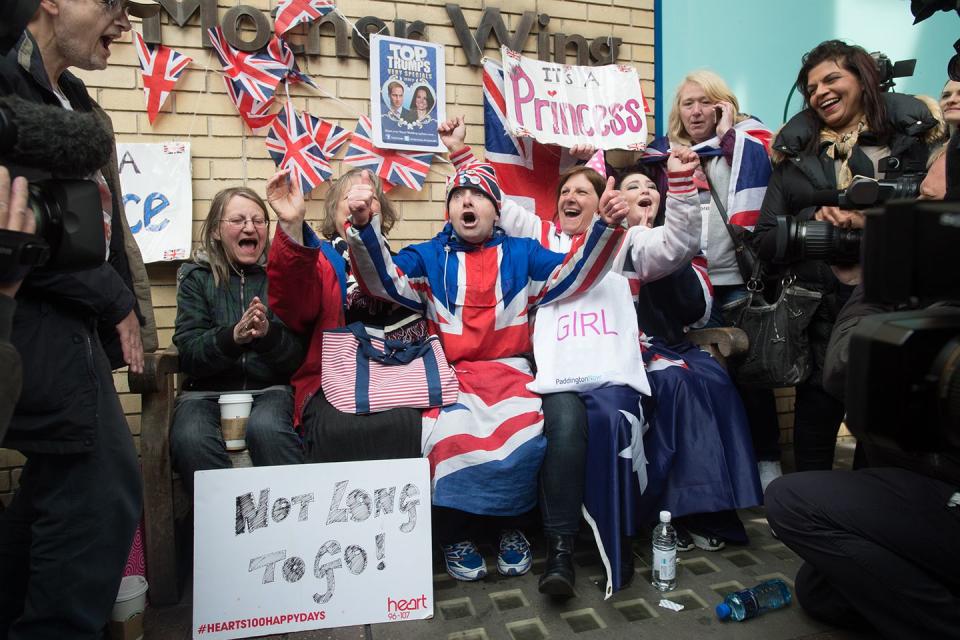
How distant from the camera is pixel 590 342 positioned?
2.42 metres

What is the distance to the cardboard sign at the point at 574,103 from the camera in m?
3.27

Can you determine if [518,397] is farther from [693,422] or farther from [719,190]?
[719,190]

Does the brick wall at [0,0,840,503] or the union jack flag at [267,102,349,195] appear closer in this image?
the brick wall at [0,0,840,503]

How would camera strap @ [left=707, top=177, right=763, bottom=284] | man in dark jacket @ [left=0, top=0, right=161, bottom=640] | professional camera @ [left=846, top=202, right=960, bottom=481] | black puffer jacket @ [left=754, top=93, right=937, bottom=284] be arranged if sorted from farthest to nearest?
camera strap @ [left=707, top=177, right=763, bottom=284], black puffer jacket @ [left=754, top=93, right=937, bottom=284], man in dark jacket @ [left=0, top=0, right=161, bottom=640], professional camera @ [left=846, top=202, right=960, bottom=481]

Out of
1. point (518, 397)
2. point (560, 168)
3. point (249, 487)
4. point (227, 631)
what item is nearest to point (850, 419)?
point (518, 397)

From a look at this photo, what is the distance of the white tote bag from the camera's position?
236 cm

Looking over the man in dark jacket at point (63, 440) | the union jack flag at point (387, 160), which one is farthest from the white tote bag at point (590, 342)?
the man in dark jacket at point (63, 440)

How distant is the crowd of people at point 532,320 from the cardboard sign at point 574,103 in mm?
471

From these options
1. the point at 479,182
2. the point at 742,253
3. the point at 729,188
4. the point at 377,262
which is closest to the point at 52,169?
the point at 377,262

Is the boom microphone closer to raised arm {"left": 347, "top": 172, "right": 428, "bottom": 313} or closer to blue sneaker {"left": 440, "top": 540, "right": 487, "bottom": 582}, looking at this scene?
raised arm {"left": 347, "top": 172, "right": 428, "bottom": 313}

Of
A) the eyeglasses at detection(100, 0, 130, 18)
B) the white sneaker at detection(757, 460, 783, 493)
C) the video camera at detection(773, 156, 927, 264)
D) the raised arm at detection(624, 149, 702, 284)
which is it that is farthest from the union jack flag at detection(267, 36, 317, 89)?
the white sneaker at detection(757, 460, 783, 493)

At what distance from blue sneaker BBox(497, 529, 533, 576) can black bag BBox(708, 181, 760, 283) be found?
158cm

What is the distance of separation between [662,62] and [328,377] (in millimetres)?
2779

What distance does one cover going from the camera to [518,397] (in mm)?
2301
